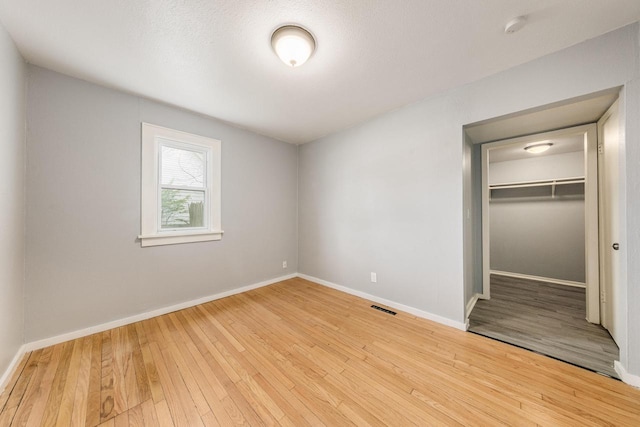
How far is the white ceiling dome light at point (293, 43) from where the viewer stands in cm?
157

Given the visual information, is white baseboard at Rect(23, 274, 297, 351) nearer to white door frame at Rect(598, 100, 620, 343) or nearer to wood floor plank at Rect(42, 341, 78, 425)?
wood floor plank at Rect(42, 341, 78, 425)

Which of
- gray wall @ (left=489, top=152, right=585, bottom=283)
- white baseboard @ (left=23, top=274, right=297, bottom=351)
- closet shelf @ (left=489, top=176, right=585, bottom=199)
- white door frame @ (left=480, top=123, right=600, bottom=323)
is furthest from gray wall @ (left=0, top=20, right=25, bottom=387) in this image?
gray wall @ (left=489, top=152, right=585, bottom=283)

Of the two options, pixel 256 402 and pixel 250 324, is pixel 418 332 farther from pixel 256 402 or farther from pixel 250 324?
pixel 250 324

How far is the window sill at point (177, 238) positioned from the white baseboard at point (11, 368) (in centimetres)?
115

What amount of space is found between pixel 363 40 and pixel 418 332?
2749 mm

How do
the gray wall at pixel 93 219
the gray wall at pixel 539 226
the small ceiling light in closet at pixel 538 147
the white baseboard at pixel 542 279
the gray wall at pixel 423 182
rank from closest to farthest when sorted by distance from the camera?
the gray wall at pixel 423 182 < the gray wall at pixel 93 219 < the small ceiling light in closet at pixel 538 147 < the white baseboard at pixel 542 279 < the gray wall at pixel 539 226

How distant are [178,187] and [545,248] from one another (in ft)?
20.5

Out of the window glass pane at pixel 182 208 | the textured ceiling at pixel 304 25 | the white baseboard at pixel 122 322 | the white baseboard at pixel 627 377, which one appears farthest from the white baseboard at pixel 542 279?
the window glass pane at pixel 182 208

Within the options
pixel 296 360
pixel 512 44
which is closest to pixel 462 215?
pixel 512 44

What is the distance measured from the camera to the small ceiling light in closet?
3.45m

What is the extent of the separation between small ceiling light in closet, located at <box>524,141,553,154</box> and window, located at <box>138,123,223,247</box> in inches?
197

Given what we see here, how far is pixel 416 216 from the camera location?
8.64 feet

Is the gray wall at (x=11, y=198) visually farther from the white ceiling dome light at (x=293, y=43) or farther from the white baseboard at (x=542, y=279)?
the white baseboard at (x=542, y=279)

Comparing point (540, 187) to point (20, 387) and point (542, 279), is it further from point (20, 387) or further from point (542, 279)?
point (20, 387)
